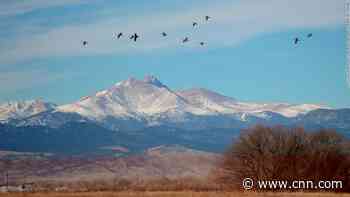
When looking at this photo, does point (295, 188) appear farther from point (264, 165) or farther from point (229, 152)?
point (229, 152)

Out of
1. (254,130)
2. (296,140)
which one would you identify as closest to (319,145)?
(296,140)

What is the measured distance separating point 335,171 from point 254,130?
522 inches

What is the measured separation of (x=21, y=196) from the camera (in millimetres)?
66125

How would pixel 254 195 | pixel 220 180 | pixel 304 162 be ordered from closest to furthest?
pixel 254 195, pixel 304 162, pixel 220 180

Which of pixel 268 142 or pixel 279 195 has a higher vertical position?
pixel 268 142

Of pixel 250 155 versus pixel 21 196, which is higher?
pixel 250 155

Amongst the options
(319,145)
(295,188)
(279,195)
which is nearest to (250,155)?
(319,145)

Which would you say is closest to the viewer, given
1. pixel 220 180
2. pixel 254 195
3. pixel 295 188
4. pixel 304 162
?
Result: pixel 254 195

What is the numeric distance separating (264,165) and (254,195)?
90.0 feet

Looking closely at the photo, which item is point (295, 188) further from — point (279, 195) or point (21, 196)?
point (21, 196)

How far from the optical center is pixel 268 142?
317ft

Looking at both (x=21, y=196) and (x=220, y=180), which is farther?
(x=220, y=180)

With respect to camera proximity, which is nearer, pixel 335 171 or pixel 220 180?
pixel 335 171

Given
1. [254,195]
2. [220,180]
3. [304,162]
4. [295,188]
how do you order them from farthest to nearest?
[220,180] < [304,162] < [295,188] < [254,195]
